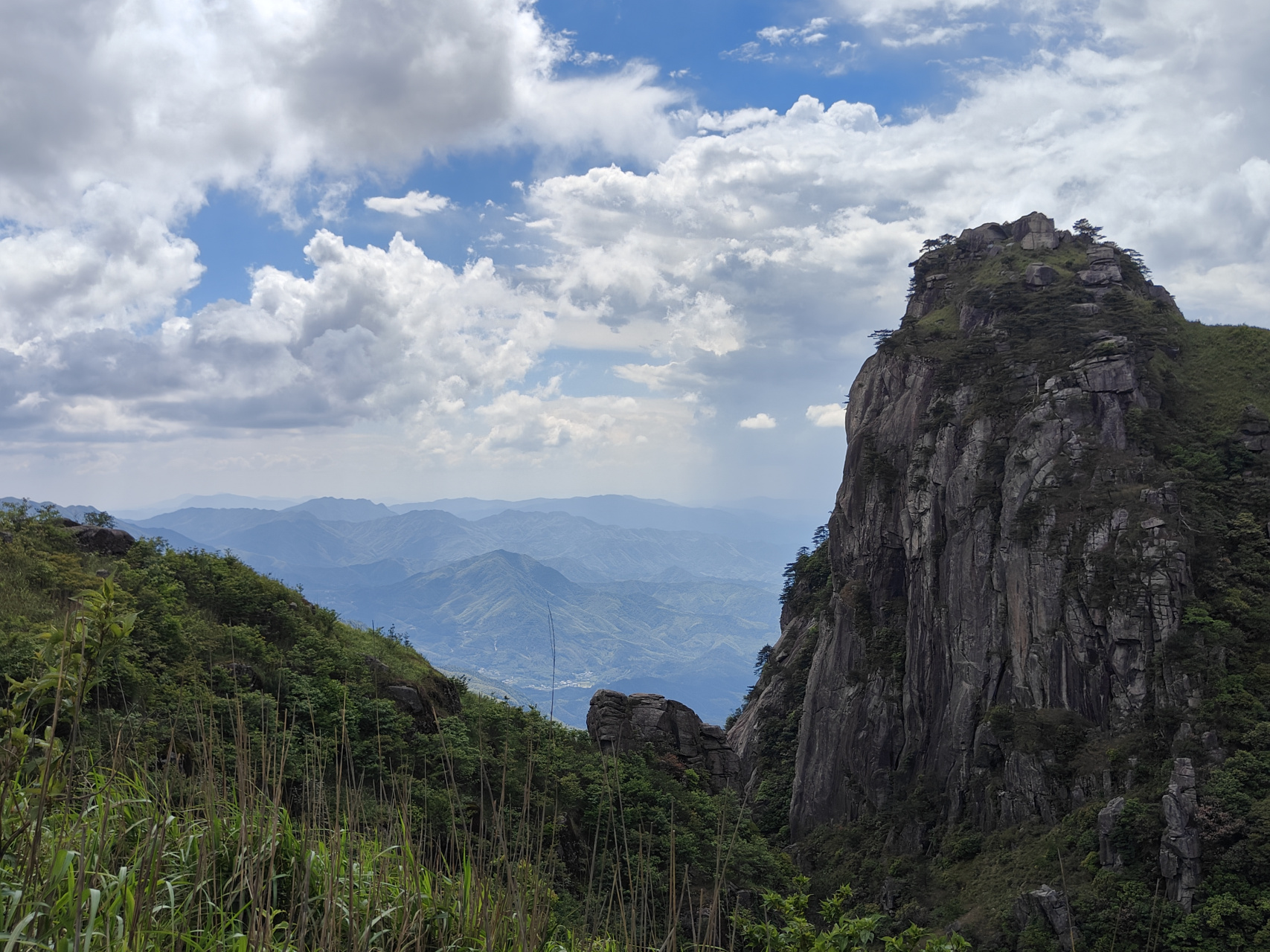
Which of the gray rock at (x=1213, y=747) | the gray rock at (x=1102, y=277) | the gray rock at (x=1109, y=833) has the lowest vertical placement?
the gray rock at (x=1109, y=833)

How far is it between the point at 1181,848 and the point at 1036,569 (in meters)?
16.6

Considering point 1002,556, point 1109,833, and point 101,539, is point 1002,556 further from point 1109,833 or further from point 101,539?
point 101,539

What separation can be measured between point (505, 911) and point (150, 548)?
63.0 feet

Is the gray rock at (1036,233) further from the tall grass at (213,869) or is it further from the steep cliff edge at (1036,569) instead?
the tall grass at (213,869)

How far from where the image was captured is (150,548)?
20.2 meters

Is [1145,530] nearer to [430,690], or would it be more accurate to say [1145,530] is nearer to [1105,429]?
[1105,429]

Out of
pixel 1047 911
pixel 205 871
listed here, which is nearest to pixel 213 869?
pixel 205 871

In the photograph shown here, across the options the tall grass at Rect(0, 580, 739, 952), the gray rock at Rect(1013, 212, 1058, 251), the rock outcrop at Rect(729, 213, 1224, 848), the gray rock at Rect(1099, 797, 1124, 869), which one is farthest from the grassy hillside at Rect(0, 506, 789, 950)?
the gray rock at Rect(1013, 212, 1058, 251)

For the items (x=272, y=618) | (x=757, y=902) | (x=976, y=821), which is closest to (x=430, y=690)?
(x=272, y=618)

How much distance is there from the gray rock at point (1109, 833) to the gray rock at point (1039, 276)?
3739 centimetres

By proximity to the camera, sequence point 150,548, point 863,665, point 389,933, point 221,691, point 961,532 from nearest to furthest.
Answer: point 389,933
point 221,691
point 150,548
point 961,532
point 863,665

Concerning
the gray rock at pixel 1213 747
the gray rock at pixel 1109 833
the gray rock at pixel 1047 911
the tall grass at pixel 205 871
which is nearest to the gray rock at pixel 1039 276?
the gray rock at pixel 1213 747

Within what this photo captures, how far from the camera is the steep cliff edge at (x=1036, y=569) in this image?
126 ft

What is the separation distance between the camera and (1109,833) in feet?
110
